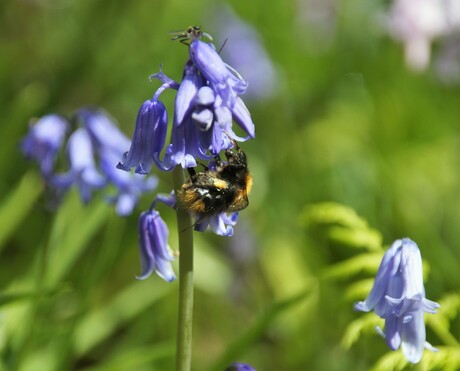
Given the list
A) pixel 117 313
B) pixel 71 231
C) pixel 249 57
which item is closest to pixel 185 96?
pixel 71 231

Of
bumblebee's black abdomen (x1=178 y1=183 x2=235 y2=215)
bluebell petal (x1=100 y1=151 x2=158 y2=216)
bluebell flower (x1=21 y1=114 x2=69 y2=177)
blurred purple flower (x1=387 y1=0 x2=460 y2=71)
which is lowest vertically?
bumblebee's black abdomen (x1=178 y1=183 x2=235 y2=215)

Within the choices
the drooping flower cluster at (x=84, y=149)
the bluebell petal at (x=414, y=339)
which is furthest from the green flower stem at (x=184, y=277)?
the drooping flower cluster at (x=84, y=149)

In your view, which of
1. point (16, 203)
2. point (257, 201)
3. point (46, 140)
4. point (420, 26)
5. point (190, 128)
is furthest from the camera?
point (257, 201)

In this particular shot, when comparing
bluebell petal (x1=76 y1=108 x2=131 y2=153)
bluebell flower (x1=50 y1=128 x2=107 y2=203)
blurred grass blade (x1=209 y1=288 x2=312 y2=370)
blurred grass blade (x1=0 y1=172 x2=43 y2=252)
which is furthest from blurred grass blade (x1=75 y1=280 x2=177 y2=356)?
blurred grass blade (x1=209 y1=288 x2=312 y2=370)

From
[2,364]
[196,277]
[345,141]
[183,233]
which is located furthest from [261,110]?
[183,233]

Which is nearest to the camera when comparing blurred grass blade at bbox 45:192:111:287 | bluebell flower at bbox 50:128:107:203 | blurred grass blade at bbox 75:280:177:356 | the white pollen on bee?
the white pollen on bee

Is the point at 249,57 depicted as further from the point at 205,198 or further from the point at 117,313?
the point at 205,198

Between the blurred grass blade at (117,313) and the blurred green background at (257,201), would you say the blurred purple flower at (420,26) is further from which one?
the blurred grass blade at (117,313)

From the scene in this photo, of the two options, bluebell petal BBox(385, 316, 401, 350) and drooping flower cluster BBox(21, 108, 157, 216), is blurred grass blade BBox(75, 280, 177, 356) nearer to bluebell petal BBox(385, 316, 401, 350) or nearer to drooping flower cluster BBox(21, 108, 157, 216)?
drooping flower cluster BBox(21, 108, 157, 216)
